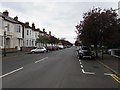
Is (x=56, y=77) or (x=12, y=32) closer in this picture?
(x=56, y=77)

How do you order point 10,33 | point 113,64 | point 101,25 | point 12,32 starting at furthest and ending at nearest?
point 12,32 → point 10,33 → point 101,25 → point 113,64

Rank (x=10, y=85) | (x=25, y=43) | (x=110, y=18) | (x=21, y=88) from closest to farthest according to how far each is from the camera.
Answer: (x=21, y=88) < (x=10, y=85) < (x=110, y=18) < (x=25, y=43)

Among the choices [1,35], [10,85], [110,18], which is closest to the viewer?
[10,85]

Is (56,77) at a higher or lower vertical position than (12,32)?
lower

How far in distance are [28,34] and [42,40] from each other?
24.2 feet

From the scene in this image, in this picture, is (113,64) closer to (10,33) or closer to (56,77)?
(56,77)

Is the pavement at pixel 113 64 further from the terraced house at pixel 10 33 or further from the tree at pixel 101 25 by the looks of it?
the terraced house at pixel 10 33

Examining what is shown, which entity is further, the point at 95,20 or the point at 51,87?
the point at 95,20

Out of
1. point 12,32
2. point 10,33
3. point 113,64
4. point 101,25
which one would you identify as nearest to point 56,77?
point 113,64

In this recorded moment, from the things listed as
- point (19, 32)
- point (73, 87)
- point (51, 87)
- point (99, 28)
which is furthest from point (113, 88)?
point (19, 32)

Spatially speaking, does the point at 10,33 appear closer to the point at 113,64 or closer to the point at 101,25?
the point at 101,25

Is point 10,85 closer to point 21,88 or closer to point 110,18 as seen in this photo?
point 21,88

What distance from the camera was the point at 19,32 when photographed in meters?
61.4

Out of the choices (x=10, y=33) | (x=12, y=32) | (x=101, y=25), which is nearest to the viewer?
(x=101, y=25)
